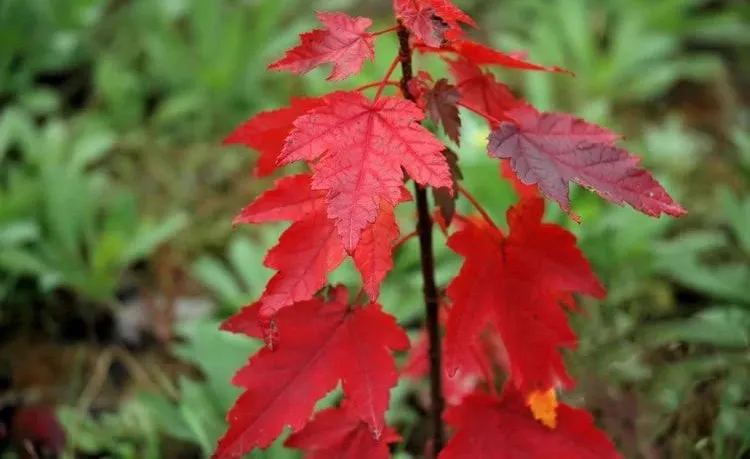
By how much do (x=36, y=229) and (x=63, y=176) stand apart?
130mm

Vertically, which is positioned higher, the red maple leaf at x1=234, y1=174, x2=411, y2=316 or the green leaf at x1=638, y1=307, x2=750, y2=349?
the red maple leaf at x1=234, y1=174, x2=411, y2=316

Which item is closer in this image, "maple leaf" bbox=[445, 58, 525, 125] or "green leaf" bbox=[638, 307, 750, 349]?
"maple leaf" bbox=[445, 58, 525, 125]

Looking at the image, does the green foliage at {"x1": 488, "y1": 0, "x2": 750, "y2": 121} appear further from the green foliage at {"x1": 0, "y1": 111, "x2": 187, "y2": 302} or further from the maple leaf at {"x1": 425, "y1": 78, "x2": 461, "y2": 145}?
the maple leaf at {"x1": 425, "y1": 78, "x2": 461, "y2": 145}

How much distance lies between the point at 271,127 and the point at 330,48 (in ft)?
0.44

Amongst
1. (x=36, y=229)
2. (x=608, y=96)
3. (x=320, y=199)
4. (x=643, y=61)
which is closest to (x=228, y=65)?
(x=36, y=229)

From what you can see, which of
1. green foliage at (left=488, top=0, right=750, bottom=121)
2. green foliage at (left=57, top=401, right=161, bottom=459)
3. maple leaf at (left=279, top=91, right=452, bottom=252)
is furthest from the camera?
green foliage at (left=488, top=0, right=750, bottom=121)

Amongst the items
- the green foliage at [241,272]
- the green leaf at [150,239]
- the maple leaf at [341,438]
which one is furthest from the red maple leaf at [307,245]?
the green leaf at [150,239]

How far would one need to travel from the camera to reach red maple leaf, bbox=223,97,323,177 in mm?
819

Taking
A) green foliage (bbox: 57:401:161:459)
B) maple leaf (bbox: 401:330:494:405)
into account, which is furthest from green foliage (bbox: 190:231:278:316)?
maple leaf (bbox: 401:330:494:405)

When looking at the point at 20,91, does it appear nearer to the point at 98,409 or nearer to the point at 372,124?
the point at 98,409

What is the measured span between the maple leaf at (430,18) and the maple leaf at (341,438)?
41 cm

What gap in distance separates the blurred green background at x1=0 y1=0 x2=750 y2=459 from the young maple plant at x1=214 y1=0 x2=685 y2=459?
33 cm

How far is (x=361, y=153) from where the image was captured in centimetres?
69

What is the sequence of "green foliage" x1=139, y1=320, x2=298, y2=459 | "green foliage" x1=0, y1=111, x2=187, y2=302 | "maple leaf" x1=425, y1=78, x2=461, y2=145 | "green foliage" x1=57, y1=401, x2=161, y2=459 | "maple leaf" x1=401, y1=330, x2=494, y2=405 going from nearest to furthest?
"maple leaf" x1=425, y1=78, x2=461, y2=145 → "maple leaf" x1=401, y1=330, x2=494, y2=405 → "green foliage" x1=139, y1=320, x2=298, y2=459 → "green foliage" x1=57, y1=401, x2=161, y2=459 → "green foliage" x1=0, y1=111, x2=187, y2=302
